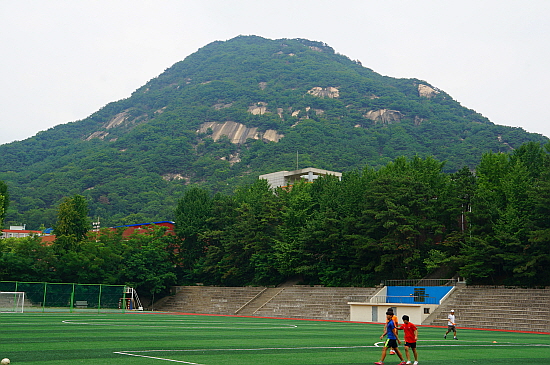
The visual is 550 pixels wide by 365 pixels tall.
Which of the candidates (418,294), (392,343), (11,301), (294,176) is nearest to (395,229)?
(418,294)

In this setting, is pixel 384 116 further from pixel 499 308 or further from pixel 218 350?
pixel 218 350

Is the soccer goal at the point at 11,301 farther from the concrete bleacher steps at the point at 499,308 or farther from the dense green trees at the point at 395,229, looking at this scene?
the concrete bleacher steps at the point at 499,308

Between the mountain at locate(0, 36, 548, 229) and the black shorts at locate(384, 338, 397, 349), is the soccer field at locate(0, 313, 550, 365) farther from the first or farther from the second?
the mountain at locate(0, 36, 548, 229)

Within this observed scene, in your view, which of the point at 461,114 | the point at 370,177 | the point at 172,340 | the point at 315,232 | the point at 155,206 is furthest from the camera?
the point at 461,114

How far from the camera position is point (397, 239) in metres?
54.9

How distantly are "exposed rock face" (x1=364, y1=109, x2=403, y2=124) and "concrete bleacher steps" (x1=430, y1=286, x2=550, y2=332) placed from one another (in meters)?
140

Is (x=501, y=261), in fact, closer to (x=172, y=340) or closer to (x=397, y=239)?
(x=397, y=239)

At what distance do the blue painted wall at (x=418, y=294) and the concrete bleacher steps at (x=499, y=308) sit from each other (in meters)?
1.04

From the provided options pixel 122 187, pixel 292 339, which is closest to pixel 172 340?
pixel 292 339

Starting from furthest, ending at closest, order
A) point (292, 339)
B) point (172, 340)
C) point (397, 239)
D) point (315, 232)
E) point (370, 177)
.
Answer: point (370, 177) < point (315, 232) < point (397, 239) < point (292, 339) < point (172, 340)

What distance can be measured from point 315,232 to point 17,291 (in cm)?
2953

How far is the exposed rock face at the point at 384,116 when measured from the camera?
184750 mm

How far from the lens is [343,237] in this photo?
197 ft

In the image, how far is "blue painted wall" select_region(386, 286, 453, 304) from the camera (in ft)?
158
